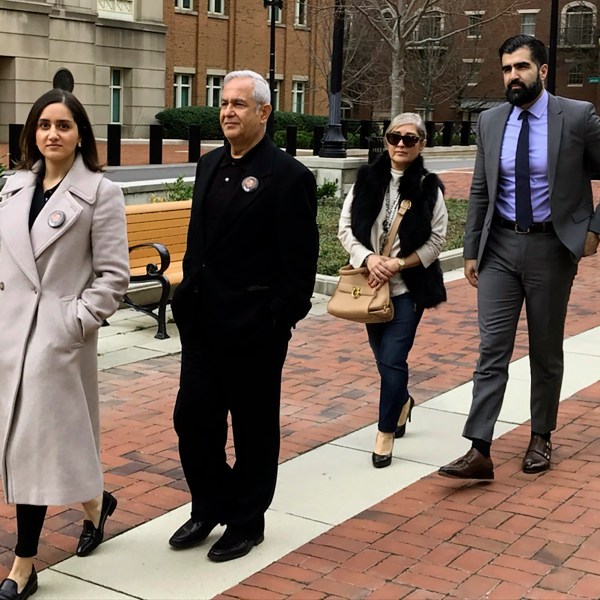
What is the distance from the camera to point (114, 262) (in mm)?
4312

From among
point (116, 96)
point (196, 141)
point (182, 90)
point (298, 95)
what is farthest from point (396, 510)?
point (298, 95)

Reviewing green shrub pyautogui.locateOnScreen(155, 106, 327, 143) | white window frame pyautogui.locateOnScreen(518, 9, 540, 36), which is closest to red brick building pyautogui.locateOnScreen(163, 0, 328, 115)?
green shrub pyautogui.locateOnScreen(155, 106, 327, 143)

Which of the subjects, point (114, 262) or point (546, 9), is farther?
point (546, 9)

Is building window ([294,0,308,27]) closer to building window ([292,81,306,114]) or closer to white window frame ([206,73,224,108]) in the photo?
building window ([292,81,306,114])

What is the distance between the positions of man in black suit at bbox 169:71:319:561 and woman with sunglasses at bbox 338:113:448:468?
1346 millimetres

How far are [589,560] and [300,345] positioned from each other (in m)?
4.56

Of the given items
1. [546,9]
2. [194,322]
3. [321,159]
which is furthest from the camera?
[546,9]

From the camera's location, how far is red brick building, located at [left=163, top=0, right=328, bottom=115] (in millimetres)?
43688

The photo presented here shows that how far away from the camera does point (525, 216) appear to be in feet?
18.2

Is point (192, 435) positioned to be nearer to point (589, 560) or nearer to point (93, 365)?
point (93, 365)

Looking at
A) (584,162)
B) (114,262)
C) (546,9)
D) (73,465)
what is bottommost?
(73,465)

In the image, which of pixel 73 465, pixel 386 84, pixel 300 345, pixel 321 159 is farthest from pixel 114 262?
pixel 386 84

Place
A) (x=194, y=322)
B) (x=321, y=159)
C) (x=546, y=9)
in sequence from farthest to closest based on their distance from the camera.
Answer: (x=546, y=9) → (x=321, y=159) → (x=194, y=322)

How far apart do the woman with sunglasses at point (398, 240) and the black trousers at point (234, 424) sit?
1334 mm
